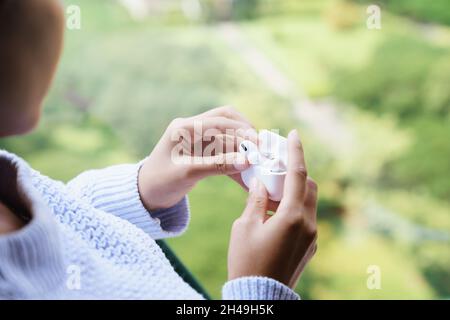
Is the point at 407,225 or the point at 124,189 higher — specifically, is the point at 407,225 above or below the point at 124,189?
below

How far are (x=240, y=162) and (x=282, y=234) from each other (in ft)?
0.36

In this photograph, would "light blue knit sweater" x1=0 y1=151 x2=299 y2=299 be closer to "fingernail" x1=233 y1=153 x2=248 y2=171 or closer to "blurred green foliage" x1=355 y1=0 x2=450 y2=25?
"fingernail" x1=233 y1=153 x2=248 y2=171

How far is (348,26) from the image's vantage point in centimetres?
165

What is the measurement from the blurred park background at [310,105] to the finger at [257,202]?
29.2 inches

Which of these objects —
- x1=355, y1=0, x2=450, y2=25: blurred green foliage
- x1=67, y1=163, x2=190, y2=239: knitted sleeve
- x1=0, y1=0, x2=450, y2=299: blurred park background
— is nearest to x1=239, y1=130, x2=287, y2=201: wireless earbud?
x1=67, y1=163, x2=190, y2=239: knitted sleeve

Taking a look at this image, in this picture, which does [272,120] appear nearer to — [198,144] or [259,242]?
[198,144]

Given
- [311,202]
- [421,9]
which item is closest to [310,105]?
[421,9]

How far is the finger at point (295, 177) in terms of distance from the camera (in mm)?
583

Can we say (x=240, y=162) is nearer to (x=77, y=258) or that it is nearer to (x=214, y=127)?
(x=214, y=127)

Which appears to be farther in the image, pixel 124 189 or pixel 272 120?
pixel 272 120
